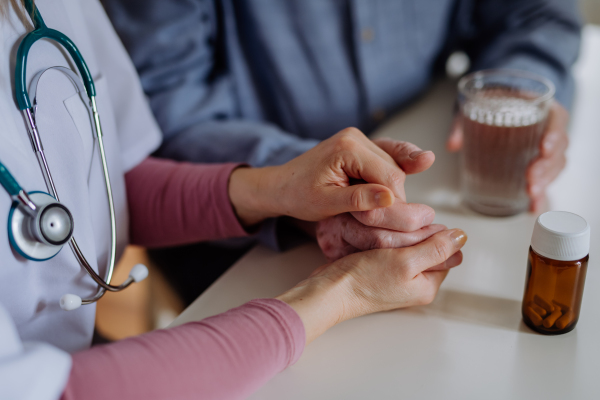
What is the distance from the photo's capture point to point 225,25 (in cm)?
91

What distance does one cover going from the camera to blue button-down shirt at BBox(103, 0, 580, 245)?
82 cm

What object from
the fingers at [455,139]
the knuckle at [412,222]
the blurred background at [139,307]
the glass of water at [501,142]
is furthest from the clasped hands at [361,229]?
the blurred background at [139,307]

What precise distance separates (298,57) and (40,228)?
0.65 m

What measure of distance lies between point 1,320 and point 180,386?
0.47ft

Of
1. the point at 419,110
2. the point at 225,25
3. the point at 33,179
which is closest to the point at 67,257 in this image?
the point at 33,179

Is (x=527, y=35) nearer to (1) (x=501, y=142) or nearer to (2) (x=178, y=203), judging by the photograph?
(1) (x=501, y=142)

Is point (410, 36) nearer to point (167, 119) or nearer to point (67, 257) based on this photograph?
→ point (167, 119)

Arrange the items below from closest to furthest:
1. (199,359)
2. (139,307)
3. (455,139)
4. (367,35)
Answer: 1. (199,359)
2. (455,139)
3. (367,35)
4. (139,307)

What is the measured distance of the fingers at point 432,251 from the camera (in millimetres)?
503

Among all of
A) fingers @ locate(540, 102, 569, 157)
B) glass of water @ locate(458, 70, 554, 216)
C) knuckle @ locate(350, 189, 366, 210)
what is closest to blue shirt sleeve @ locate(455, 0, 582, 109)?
fingers @ locate(540, 102, 569, 157)

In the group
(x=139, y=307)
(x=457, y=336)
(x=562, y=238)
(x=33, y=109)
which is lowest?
(x=139, y=307)

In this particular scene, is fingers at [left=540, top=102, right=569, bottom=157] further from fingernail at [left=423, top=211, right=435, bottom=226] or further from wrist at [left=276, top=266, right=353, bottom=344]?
wrist at [left=276, top=266, right=353, bottom=344]

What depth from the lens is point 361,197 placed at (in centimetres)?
50

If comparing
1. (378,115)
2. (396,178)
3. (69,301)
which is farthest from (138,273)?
(378,115)
